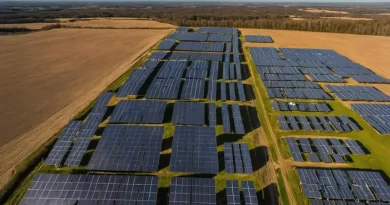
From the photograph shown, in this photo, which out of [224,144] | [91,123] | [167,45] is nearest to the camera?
[224,144]

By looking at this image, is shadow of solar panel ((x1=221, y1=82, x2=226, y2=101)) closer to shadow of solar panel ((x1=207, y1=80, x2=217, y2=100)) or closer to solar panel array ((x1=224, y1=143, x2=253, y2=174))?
shadow of solar panel ((x1=207, y1=80, x2=217, y2=100))

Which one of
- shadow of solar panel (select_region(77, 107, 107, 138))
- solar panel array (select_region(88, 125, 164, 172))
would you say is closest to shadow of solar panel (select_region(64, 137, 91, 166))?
shadow of solar panel (select_region(77, 107, 107, 138))

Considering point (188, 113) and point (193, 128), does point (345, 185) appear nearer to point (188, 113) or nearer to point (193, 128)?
point (193, 128)

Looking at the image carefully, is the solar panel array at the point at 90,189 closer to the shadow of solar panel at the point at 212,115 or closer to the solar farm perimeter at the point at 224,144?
the solar farm perimeter at the point at 224,144

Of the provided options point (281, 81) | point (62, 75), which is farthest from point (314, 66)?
point (62, 75)

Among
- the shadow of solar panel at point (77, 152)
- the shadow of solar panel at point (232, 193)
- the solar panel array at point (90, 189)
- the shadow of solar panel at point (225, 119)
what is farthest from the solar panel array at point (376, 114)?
the shadow of solar panel at point (77, 152)

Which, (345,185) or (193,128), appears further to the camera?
(193,128)

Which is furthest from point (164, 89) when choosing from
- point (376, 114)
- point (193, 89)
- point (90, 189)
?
point (376, 114)
